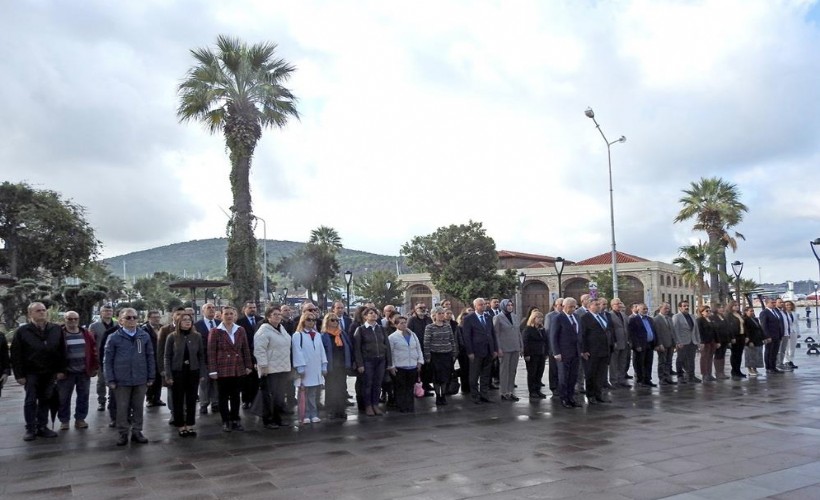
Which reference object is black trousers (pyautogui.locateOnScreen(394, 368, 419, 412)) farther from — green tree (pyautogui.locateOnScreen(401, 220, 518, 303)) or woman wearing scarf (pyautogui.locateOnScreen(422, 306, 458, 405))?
green tree (pyautogui.locateOnScreen(401, 220, 518, 303))

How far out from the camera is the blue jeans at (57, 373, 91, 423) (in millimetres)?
9164

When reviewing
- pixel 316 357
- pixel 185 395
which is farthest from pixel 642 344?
pixel 185 395

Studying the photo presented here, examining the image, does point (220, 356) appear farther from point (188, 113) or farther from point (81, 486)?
point (188, 113)

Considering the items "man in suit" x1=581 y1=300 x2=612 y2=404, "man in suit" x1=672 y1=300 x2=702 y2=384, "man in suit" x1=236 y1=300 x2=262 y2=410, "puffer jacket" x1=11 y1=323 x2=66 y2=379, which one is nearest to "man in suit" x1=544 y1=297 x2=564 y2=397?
"man in suit" x1=581 y1=300 x2=612 y2=404

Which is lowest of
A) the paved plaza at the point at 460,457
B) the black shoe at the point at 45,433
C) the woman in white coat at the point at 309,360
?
the paved plaza at the point at 460,457

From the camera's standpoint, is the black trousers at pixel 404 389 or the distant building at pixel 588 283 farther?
the distant building at pixel 588 283

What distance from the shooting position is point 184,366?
8.77m

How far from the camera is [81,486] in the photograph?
602 cm

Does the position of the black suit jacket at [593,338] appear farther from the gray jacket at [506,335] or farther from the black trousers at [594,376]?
the gray jacket at [506,335]

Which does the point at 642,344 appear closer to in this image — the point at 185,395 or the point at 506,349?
the point at 506,349

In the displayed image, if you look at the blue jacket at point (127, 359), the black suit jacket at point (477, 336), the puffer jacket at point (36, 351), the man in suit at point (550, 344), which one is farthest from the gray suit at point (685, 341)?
the puffer jacket at point (36, 351)

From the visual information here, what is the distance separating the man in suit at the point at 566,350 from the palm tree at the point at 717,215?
2454cm

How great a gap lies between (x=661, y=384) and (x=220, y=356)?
30.1ft

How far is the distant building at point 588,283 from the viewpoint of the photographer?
51375 mm
